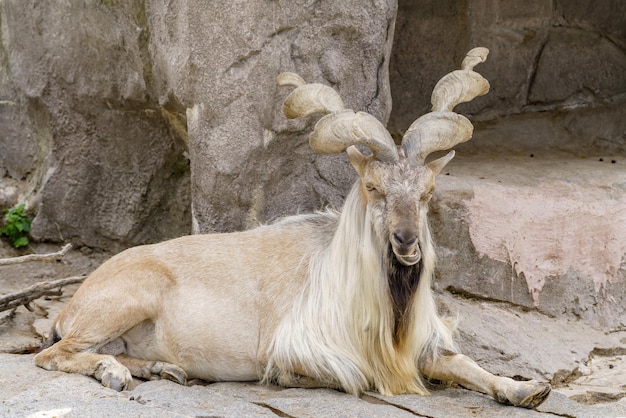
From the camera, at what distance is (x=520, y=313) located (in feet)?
19.9

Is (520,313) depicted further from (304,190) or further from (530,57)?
(530,57)

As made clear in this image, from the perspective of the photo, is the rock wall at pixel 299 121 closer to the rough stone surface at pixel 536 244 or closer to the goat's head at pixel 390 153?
the rough stone surface at pixel 536 244

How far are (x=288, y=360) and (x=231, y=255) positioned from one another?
74 cm

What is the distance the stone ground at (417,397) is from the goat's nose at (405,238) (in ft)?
2.70

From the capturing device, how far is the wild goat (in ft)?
16.3

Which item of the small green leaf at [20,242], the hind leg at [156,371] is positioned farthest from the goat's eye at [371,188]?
the small green leaf at [20,242]

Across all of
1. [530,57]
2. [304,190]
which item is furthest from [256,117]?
[530,57]

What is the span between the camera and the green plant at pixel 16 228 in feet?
24.7

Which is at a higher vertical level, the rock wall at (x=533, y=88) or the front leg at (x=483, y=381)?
the rock wall at (x=533, y=88)

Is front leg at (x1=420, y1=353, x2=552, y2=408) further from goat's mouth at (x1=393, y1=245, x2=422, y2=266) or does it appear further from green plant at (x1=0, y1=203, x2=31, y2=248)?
green plant at (x1=0, y1=203, x2=31, y2=248)

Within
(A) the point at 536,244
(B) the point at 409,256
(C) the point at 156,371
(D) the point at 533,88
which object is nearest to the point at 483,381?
(B) the point at 409,256

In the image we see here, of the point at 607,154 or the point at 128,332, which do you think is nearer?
the point at 128,332

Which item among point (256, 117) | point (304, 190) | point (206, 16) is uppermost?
point (206, 16)

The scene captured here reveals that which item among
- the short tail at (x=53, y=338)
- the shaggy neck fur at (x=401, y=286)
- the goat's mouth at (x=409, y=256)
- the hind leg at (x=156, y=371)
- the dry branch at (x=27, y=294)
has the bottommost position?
the hind leg at (x=156, y=371)
